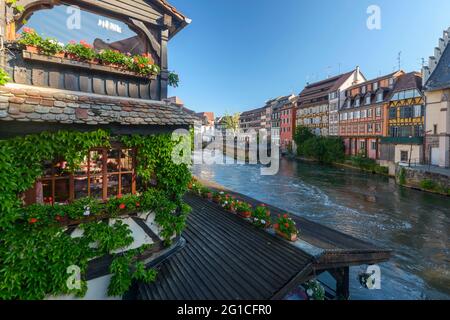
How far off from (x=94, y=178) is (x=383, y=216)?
1808 cm

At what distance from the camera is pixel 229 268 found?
544 centimetres

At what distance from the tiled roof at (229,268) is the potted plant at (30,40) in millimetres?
5201

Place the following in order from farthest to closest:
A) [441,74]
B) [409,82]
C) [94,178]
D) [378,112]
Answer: [378,112]
[409,82]
[441,74]
[94,178]

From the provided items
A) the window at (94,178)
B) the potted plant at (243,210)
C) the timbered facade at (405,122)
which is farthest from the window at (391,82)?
the window at (94,178)

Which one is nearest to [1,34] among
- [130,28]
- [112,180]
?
[130,28]

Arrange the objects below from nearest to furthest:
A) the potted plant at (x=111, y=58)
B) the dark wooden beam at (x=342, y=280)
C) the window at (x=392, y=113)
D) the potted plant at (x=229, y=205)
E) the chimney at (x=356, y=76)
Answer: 1. the potted plant at (x=111, y=58)
2. the dark wooden beam at (x=342, y=280)
3. the potted plant at (x=229, y=205)
4. the window at (x=392, y=113)
5. the chimney at (x=356, y=76)

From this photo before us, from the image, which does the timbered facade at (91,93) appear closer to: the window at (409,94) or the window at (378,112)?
the window at (409,94)

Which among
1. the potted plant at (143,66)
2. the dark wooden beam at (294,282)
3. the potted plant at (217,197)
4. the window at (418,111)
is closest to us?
the dark wooden beam at (294,282)

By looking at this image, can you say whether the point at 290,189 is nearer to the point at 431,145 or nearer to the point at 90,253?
the point at 431,145

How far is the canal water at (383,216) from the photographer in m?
9.16

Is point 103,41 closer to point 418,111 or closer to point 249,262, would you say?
point 249,262

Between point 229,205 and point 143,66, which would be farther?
point 229,205

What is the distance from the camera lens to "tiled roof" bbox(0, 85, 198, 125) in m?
4.13

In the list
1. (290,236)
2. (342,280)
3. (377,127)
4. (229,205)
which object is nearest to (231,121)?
(377,127)
